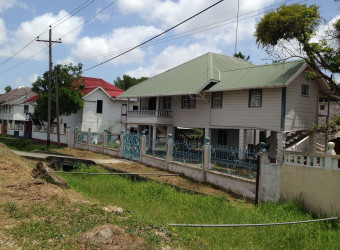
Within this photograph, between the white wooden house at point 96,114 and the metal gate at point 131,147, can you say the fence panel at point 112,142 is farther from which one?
the white wooden house at point 96,114

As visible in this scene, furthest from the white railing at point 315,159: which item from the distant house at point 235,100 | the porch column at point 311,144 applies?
the porch column at point 311,144

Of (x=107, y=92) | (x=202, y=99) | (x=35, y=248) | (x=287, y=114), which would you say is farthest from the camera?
(x=107, y=92)

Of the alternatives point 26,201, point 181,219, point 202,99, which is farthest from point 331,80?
point 26,201

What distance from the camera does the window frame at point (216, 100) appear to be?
21.0 metres

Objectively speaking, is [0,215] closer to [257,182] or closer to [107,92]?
[257,182]

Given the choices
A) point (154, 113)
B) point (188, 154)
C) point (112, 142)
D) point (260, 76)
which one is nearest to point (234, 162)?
point (188, 154)

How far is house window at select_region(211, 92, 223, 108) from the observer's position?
2100 centimetres

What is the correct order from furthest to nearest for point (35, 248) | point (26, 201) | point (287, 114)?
point (287, 114)
point (26, 201)
point (35, 248)

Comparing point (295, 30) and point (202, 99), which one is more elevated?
point (295, 30)

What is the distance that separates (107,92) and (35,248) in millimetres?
31199

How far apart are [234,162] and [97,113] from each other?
25.6 meters

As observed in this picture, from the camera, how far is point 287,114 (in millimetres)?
17484

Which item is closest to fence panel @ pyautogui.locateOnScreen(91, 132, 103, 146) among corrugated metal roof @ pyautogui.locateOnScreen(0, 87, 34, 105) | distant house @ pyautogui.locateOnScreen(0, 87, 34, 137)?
distant house @ pyautogui.locateOnScreen(0, 87, 34, 137)

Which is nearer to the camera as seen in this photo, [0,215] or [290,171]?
[0,215]
